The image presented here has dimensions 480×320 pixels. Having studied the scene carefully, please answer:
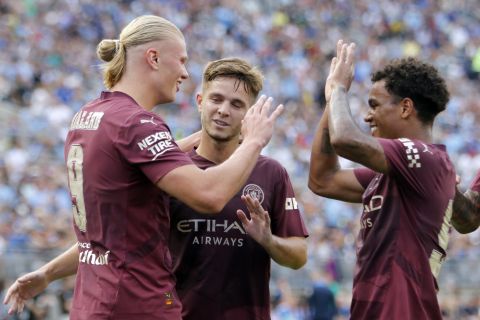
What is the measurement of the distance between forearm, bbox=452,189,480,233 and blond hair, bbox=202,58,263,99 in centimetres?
139

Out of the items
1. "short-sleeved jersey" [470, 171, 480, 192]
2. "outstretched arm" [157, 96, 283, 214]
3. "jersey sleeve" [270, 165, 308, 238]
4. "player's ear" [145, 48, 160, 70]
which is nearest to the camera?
"outstretched arm" [157, 96, 283, 214]

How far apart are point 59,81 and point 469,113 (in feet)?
33.2

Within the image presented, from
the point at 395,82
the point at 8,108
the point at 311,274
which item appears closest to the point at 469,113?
the point at 311,274

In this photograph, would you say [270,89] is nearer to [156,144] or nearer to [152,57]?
[152,57]

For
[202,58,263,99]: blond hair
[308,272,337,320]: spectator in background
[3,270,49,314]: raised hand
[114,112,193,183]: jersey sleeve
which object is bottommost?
[308,272,337,320]: spectator in background

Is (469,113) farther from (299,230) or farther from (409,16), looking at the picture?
(299,230)

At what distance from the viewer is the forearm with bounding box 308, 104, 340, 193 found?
20.0 feet

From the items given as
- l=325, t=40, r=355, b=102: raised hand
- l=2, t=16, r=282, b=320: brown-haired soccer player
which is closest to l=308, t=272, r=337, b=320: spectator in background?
l=325, t=40, r=355, b=102: raised hand

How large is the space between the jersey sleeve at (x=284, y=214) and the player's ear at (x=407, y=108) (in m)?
0.79

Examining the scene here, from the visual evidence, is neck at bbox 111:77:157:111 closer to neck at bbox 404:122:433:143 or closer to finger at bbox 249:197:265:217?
finger at bbox 249:197:265:217

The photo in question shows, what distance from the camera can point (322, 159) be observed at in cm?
617

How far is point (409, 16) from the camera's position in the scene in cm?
2708

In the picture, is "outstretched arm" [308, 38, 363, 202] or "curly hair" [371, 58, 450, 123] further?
"outstretched arm" [308, 38, 363, 202]

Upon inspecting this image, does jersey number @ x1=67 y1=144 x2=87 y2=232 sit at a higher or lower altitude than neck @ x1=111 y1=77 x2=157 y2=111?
lower
